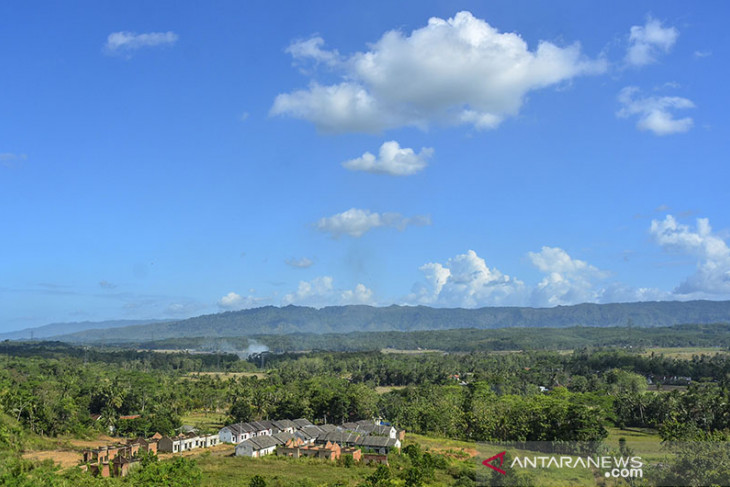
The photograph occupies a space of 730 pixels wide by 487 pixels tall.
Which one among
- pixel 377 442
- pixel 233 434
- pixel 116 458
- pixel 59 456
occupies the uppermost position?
pixel 116 458

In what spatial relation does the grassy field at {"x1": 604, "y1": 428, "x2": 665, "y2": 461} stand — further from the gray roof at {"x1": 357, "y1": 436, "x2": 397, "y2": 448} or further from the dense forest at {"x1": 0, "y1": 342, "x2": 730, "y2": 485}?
the gray roof at {"x1": 357, "y1": 436, "x2": 397, "y2": 448}

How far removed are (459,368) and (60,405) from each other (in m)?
86.2

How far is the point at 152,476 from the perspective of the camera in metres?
31.0

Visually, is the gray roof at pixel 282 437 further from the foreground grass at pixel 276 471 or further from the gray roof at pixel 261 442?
the foreground grass at pixel 276 471

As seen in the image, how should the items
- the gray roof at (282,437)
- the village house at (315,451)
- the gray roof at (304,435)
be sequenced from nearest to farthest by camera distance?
the village house at (315,451) → the gray roof at (282,437) → the gray roof at (304,435)

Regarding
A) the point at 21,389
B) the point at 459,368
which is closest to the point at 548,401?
the point at 21,389

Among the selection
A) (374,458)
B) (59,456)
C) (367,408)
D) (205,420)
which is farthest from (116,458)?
(367,408)

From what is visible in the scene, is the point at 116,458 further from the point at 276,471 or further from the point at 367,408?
the point at 367,408

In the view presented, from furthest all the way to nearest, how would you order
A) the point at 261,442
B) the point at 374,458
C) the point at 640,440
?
the point at 640,440, the point at 261,442, the point at 374,458

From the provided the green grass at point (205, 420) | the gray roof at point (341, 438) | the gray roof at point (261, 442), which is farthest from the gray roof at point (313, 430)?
the green grass at point (205, 420)

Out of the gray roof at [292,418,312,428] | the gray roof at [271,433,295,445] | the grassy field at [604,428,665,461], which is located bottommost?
the grassy field at [604,428,665,461]

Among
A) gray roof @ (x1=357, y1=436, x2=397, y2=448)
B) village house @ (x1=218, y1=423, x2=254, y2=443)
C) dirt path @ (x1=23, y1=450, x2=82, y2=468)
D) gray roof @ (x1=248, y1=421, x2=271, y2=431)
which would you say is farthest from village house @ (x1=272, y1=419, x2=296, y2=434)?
dirt path @ (x1=23, y1=450, x2=82, y2=468)

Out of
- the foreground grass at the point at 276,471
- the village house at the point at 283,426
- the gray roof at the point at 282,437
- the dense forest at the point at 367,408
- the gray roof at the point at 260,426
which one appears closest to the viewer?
the foreground grass at the point at 276,471

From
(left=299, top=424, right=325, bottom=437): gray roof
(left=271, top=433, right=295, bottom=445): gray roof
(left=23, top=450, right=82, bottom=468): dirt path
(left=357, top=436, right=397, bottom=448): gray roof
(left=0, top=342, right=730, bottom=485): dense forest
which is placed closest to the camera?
(left=23, top=450, right=82, bottom=468): dirt path
